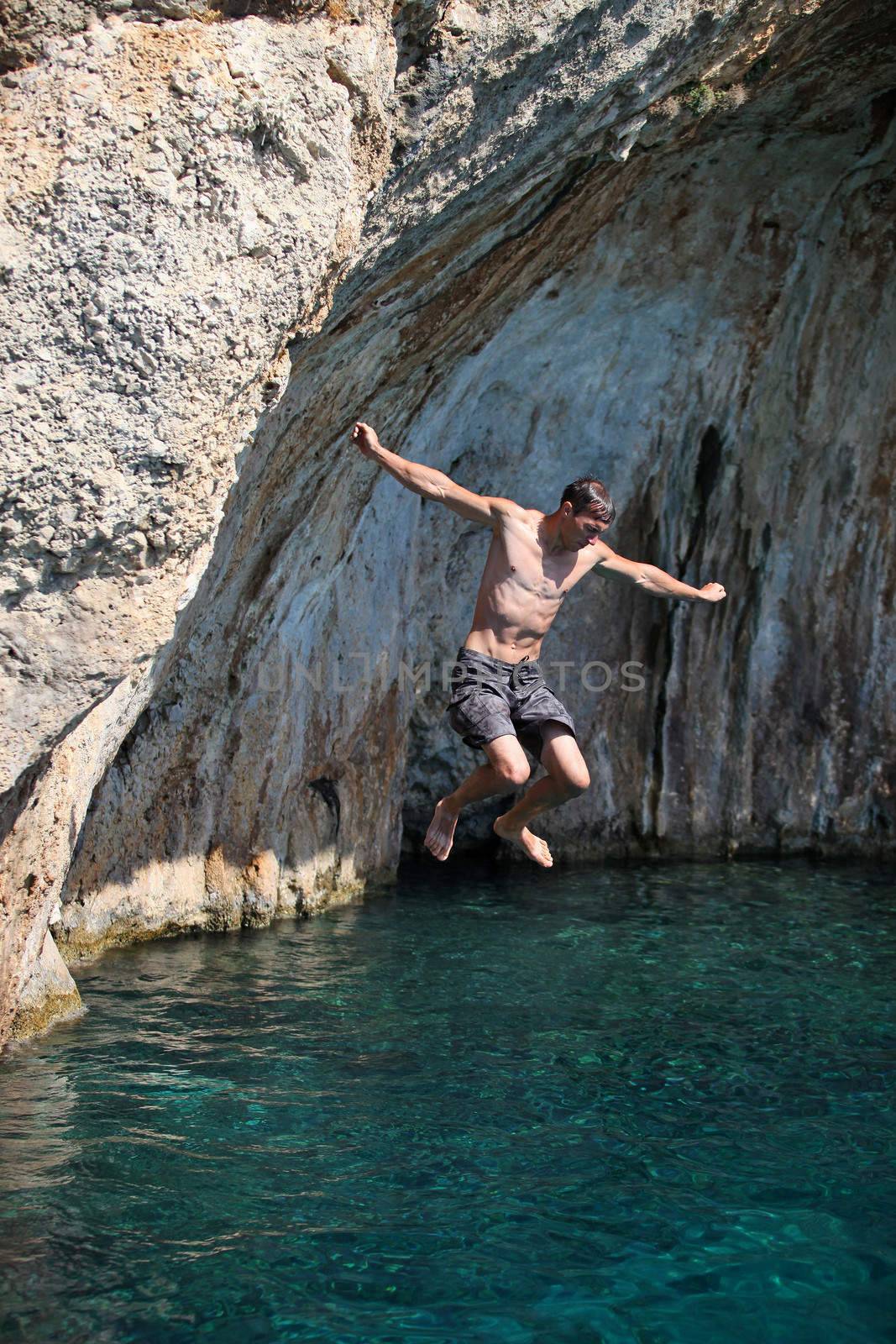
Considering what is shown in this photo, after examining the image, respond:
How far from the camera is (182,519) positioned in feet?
16.8

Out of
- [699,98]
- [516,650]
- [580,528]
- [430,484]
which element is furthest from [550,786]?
[699,98]

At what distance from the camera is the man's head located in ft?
20.9

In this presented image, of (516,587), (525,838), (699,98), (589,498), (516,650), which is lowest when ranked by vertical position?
(525,838)

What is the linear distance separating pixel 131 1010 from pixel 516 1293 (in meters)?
3.21

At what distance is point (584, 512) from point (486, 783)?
1.34 meters

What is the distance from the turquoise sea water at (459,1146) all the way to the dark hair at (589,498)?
7.99 ft

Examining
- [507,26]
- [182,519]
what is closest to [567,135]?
[507,26]

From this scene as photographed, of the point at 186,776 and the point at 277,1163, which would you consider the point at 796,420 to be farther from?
the point at 277,1163

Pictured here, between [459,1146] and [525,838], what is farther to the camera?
[525,838]

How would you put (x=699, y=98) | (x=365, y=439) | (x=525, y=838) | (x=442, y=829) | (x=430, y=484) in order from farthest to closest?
(x=699, y=98) < (x=525, y=838) < (x=442, y=829) < (x=430, y=484) < (x=365, y=439)

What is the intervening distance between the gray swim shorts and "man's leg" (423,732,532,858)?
0.11m

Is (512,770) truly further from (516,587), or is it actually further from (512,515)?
(512,515)

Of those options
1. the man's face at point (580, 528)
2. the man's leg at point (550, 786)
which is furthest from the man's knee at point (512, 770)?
the man's face at point (580, 528)

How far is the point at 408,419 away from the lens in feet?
29.6
